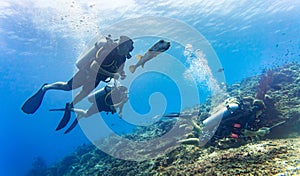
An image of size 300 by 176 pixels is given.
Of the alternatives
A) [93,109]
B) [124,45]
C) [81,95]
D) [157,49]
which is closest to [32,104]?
[81,95]

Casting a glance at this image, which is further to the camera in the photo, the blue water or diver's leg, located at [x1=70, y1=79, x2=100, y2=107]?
the blue water

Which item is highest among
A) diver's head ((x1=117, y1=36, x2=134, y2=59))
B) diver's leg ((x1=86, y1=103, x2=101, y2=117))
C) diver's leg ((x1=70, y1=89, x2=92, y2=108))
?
diver's head ((x1=117, y1=36, x2=134, y2=59))

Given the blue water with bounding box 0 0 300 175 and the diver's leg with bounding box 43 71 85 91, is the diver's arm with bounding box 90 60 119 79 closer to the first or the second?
the diver's leg with bounding box 43 71 85 91

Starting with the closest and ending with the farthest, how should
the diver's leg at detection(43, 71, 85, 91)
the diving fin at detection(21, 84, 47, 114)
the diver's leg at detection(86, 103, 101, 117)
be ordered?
the diver's leg at detection(43, 71, 85, 91) < the diver's leg at detection(86, 103, 101, 117) < the diving fin at detection(21, 84, 47, 114)

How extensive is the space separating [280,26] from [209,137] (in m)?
37.7

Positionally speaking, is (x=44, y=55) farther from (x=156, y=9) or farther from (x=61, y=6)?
(x=156, y=9)

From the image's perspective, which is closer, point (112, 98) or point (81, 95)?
point (112, 98)

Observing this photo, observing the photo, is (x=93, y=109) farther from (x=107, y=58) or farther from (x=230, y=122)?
(x=230, y=122)

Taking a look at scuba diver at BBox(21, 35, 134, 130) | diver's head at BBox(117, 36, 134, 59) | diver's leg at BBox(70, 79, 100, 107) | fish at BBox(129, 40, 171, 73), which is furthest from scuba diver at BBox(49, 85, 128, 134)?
fish at BBox(129, 40, 171, 73)

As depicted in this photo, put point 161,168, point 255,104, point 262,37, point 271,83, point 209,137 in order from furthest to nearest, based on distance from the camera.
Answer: point 262,37
point 271,83
point 255,104
point 209,137
point 161,168

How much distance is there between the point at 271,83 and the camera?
1266cm

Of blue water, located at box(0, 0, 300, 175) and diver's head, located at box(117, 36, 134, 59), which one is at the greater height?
blue water, located at box(0, 0, 300, 175)

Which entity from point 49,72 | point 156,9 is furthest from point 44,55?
point 156,9

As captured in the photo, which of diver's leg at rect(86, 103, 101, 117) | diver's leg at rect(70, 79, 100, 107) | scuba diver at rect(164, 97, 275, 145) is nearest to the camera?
scuba diver at rect(164, 97, 275, 145)
